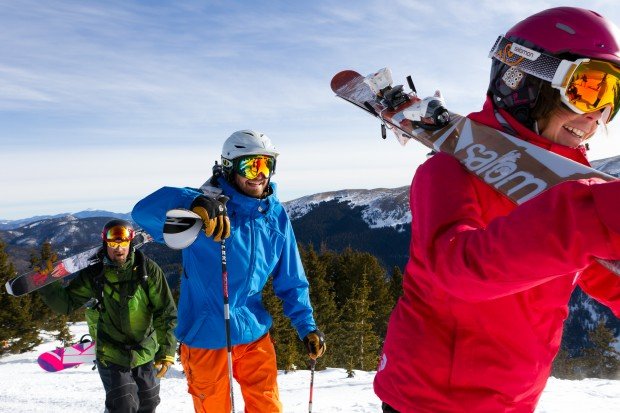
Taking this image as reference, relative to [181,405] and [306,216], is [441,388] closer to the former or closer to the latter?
[181,405]

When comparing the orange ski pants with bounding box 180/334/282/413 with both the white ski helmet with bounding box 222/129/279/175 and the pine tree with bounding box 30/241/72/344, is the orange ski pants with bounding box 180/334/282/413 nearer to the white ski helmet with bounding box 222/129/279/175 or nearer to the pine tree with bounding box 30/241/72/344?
the white ski helmet with bounding box 222/129/279/175

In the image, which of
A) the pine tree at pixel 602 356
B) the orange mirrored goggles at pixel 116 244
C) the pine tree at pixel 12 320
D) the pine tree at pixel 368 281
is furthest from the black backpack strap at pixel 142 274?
the pine tree at pixel 602 356

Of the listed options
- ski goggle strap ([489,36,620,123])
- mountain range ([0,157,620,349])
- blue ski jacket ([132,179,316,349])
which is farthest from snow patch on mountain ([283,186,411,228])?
ski goggle strap ([489,36,620,123])

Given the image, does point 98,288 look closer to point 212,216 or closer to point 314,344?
point 314,344

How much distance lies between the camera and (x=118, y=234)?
538 cm

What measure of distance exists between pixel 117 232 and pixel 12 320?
2397cm

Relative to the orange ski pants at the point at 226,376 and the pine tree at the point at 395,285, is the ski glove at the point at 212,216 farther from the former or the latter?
the pine tree at the point at 395,285

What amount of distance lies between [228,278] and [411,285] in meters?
2.30

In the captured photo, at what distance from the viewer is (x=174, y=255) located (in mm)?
132250

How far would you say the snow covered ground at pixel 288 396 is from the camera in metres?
7.68

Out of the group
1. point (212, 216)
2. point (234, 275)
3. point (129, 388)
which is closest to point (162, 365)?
point (129, 388)

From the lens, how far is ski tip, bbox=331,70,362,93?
3983mm

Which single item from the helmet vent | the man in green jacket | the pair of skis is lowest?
the man in green jacket

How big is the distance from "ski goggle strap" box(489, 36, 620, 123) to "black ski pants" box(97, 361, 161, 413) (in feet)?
16.1
